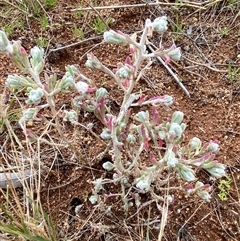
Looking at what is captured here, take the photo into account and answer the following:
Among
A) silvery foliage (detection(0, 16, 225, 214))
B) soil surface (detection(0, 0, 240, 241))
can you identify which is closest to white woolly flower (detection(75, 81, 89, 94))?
silvery foliage (detection(0, 16, 225, 214))

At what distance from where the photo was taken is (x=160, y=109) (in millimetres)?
2619

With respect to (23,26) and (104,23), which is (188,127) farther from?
(23,26)

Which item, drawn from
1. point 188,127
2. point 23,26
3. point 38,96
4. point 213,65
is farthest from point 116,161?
point 23,26

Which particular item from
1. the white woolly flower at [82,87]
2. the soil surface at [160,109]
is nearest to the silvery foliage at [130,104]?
the white woolly flower at [82,87]

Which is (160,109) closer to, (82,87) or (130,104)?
(130,104)

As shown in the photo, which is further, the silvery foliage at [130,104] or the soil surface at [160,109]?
the soil surface at [160,109]

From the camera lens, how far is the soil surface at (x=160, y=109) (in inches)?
90.9

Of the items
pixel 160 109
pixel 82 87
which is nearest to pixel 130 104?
pixel 82 87

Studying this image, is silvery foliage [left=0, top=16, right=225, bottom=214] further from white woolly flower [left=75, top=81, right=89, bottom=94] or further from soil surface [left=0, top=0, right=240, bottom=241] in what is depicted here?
soil surface [left=0, top=0, right=240, bottom=241]

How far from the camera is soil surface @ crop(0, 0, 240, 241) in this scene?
7.57ft

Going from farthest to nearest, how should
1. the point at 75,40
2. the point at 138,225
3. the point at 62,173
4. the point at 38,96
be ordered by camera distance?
the point at 75,40
the point at 62,173
the point at 138,225
the point at 38,96

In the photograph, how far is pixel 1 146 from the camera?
251 cm

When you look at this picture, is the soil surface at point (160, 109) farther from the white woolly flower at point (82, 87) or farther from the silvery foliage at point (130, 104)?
the white woolly flower at point (82, 87)

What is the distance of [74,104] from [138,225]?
573mm
